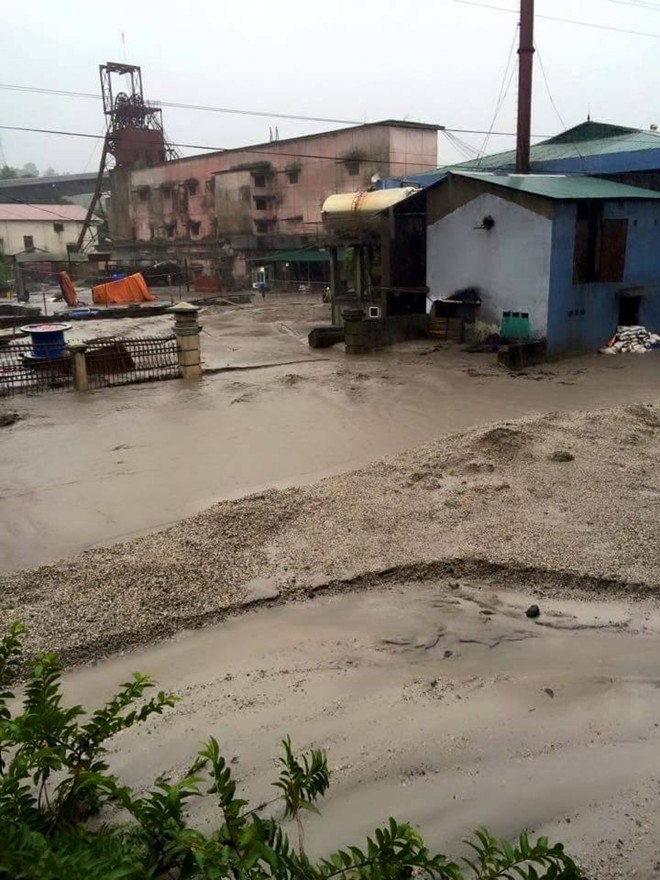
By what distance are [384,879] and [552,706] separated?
2.41m

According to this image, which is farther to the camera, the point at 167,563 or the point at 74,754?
the point at 167,563

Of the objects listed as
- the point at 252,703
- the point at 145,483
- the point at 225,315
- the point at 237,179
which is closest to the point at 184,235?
the point at 237,179

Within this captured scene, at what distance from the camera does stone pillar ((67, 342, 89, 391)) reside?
15.9 m

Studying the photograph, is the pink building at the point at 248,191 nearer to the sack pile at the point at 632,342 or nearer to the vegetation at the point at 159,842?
the sack pile at the point at 632,342

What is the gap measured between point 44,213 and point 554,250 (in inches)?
2199

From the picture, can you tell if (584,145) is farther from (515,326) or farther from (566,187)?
(515,326)

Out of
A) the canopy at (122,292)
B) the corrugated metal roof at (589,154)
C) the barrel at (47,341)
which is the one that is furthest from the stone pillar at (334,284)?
the canopy at (122,292)

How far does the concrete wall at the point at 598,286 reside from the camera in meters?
17.9

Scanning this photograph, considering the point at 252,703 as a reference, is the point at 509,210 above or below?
above

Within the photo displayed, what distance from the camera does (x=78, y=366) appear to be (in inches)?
626

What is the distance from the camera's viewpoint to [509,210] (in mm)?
18531

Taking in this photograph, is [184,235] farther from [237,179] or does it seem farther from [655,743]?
[655,743]

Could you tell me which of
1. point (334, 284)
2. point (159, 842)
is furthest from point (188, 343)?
point (159, 842)

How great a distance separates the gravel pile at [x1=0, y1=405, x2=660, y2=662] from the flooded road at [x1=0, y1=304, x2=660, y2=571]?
1.04 m
